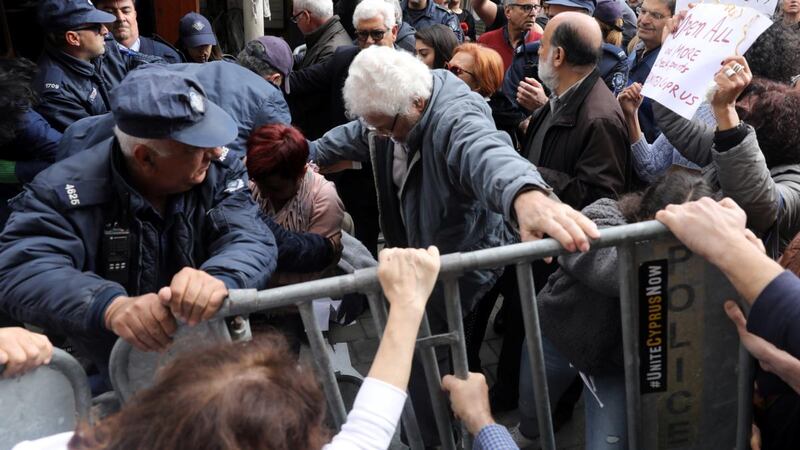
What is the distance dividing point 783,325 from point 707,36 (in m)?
1.69

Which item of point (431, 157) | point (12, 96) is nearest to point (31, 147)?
point (12, 96)

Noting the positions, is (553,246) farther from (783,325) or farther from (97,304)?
(97,304)

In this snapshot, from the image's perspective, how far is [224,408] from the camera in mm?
1120

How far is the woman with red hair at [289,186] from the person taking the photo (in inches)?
109

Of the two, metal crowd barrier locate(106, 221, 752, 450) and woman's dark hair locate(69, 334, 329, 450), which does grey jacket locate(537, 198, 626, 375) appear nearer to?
metal crowd barrier locate(106, 221, 752, 450)

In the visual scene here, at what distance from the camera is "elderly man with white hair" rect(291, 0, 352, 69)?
5121 mm

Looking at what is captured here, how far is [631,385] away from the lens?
1.84 meters

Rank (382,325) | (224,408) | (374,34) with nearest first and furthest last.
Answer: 1. (224,408)
2. (382,325)
3. (374,34)

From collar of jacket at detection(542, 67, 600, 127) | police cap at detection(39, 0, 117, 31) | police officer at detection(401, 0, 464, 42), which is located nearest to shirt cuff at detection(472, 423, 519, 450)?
collar of jacket at detection(542, 67, 600, 127)

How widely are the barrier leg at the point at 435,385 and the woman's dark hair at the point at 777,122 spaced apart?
1577 mm

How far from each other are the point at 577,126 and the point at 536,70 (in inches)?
69.0

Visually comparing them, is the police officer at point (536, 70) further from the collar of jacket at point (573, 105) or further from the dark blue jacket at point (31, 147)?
the dark blue jacket at point (31, 147)

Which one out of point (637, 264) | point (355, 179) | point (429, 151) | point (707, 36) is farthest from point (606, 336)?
point (355, 179)

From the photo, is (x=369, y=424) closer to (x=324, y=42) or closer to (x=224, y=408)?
(x=224, y=408)
